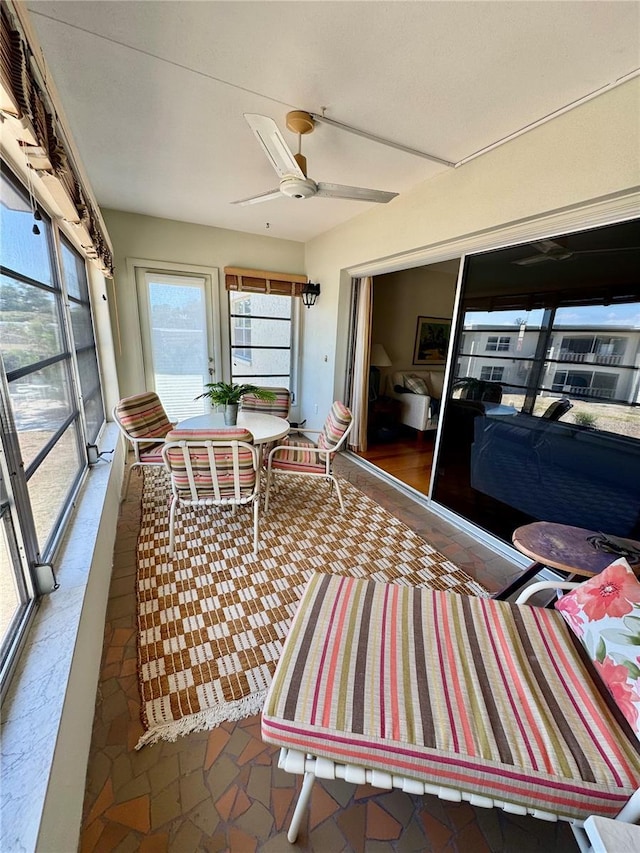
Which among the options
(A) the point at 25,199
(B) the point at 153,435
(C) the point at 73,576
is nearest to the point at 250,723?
(C) the point at 73,576

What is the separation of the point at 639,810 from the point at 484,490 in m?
1.96

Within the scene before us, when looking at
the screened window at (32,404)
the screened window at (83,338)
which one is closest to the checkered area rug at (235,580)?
the screened window at (32,404)

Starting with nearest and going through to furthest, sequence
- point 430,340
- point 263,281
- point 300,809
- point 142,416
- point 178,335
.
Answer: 1. point 300,809
2. point 142,416
3. point 178,335
4. point 263,281
5. point 430,340

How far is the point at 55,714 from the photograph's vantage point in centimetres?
87

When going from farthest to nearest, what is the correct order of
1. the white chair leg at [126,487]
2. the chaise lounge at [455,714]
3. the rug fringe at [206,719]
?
the white chair leg at [126,487]
the rug fringe at [206,719]
the chaise lounge at [455,714]

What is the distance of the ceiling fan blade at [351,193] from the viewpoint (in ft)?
6.12

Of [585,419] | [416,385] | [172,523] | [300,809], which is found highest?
[585,419]

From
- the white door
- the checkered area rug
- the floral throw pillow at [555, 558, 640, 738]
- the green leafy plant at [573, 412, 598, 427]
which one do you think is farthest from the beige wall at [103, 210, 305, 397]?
the floral throw pillow at [555, 558, 640, 738]

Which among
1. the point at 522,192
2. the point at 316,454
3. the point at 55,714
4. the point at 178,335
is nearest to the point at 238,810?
the point at 55,714

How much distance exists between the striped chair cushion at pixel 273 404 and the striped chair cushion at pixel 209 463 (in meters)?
1.46

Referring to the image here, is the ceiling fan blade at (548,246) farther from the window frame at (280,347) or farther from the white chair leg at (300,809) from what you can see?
the window frame at (280,347)

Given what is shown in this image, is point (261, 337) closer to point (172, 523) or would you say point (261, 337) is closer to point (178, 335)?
point (178, 335)

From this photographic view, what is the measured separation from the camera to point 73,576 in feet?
4.22

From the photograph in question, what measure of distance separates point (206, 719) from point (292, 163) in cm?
259
